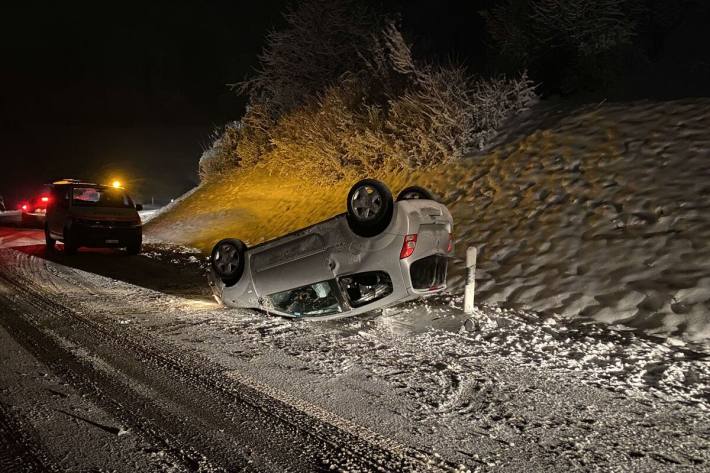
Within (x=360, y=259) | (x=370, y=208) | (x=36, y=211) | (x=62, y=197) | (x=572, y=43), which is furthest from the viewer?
(x=36, y=211)

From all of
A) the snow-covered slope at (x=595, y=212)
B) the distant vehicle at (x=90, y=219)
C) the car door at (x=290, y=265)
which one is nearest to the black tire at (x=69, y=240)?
the distant vehicle at (x=90, y=219)

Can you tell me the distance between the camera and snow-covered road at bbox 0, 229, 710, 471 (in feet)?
11.7

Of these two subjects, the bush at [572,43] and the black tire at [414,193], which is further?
the bush at [572,43]

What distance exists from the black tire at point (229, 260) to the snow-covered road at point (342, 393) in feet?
A: 1.60

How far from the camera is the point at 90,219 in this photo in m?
13.1

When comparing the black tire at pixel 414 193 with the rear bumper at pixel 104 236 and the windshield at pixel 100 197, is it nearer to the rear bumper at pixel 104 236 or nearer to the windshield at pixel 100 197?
the rear bumper at pixel 104 236

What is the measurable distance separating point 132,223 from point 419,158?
712 cm

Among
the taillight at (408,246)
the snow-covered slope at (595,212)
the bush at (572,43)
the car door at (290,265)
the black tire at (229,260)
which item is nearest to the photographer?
the taillight at (408,246)

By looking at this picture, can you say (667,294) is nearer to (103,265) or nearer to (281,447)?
(281,447)

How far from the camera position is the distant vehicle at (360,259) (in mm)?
6156

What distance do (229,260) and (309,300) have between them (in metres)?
1.41

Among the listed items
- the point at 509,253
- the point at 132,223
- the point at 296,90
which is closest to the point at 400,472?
the point at 509,253

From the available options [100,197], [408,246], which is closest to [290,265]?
[408,246]

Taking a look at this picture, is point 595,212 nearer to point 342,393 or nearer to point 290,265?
point 290,265
